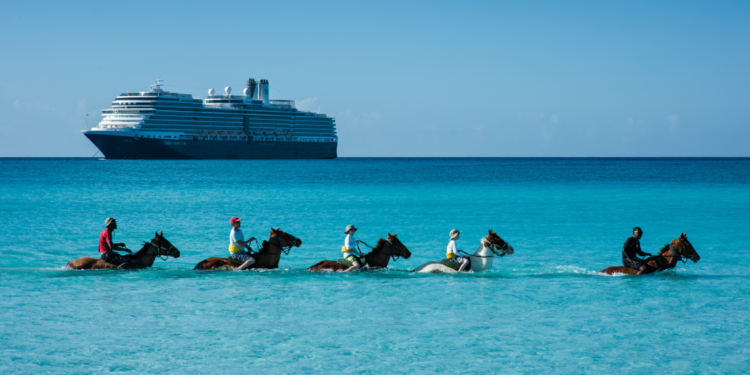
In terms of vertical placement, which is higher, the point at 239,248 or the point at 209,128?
the point at 209,128

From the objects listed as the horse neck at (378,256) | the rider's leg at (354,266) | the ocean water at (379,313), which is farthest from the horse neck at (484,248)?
the rider's leg at (354,266)

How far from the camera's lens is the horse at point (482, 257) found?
1460 cm

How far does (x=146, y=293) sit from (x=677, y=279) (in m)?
11.7

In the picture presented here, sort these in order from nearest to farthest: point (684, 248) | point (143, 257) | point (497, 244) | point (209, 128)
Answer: point (497, 244), point (684, 248), point (143, 257), point (209, 128)

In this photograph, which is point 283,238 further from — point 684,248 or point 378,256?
point 684,248

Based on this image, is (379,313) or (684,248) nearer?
(379,313)

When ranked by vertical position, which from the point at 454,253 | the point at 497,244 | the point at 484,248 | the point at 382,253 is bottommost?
the point at 382,253

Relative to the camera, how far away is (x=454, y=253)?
14.9 m

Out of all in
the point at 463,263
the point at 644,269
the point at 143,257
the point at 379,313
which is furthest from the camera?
the point at 143,257

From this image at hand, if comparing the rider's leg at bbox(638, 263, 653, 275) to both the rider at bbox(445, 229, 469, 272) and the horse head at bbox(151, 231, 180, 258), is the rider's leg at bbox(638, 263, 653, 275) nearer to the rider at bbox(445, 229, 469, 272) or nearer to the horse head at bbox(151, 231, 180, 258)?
the rider at bbox(445, 229, 469, 272)

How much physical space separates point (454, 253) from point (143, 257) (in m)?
7.39

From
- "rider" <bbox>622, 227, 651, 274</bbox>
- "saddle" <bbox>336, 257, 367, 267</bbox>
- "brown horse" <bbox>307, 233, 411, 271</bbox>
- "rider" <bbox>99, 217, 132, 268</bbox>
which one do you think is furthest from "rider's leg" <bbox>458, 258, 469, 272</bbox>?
"rider" <bbox>99, 217, 132, 268</bbox>

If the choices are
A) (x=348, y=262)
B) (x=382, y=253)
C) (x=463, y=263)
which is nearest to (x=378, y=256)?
(x=382, y=253)

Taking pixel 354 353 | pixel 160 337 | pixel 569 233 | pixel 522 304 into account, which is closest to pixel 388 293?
pixel 522 304
